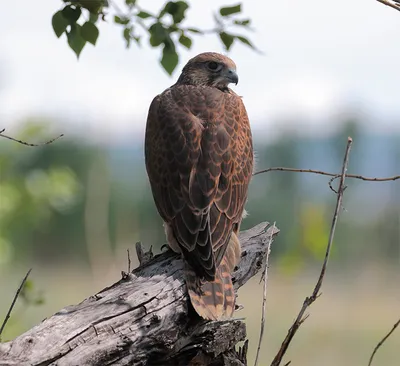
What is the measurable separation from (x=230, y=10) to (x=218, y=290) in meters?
1.18

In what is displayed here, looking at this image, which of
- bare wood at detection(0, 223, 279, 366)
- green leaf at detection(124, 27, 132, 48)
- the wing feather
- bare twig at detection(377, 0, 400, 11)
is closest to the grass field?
the wing feather

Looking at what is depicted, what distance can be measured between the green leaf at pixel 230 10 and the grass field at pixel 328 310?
1225cm

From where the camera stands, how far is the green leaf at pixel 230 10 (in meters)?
3.51

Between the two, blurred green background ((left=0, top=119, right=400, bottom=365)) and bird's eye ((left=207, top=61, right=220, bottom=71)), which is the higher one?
bird's eye ((left=207, top=61, right=220, bottom=71))

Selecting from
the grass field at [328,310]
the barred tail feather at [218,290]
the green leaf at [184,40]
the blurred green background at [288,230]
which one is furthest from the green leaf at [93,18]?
the grass field at [328,310]

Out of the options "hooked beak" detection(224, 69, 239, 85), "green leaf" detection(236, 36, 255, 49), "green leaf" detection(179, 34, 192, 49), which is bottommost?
"hooked beak" detection(224, 69, 239, 85)

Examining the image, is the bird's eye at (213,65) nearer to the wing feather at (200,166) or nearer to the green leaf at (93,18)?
the wing feather at (200,166)

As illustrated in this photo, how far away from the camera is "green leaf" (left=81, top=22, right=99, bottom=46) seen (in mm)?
3537

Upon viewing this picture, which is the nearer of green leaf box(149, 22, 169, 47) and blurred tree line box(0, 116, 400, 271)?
green leaf box(149, 22, 169, 47)

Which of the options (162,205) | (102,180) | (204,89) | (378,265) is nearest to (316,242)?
(204,89)

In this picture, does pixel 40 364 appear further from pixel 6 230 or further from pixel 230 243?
pixel 6 230

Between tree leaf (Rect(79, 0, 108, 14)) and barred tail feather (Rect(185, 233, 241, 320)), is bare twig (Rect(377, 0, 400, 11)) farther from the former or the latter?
barred tail feather (Rect(185, 233, 241, 320))

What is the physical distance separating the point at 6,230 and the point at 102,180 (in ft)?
13.2

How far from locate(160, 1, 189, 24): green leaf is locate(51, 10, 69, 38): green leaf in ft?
1.19
